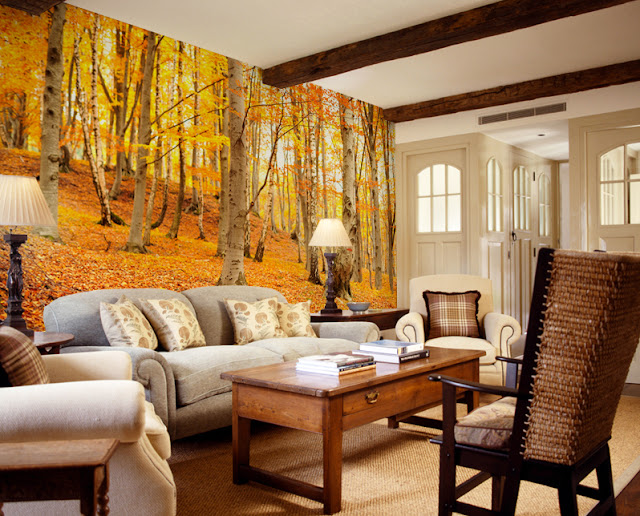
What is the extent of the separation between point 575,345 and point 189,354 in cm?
239

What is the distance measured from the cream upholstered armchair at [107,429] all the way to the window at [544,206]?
21.2 feet

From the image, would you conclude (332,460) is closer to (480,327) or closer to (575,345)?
(575,345)

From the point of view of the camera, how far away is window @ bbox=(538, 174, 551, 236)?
752cm

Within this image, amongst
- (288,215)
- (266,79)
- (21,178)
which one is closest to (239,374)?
(21,178)

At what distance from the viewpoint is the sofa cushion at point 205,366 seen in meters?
3.22

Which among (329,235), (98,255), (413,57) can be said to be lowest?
(98,255)

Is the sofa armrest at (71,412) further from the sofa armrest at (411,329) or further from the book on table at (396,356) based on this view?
the sofa armrest at (411,329)

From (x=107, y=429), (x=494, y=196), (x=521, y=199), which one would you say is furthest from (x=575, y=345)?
(x=521, y=199)

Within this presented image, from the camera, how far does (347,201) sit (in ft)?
19.6

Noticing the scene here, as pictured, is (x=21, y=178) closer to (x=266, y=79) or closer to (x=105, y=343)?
(x=105, y=343)

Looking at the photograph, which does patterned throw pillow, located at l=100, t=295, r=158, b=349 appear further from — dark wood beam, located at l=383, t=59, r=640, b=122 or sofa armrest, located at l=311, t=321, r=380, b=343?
dark wood beam, located at l=383, t=59, r=640, b=122

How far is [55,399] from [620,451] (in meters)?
3.03

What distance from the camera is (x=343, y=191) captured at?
593 centimetres

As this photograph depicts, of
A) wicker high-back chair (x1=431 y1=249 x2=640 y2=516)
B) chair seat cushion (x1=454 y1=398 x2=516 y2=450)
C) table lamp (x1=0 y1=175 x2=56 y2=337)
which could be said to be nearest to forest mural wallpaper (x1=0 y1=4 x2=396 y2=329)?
table lamp (x1=0 y1=175 x2=56 y2=337)
